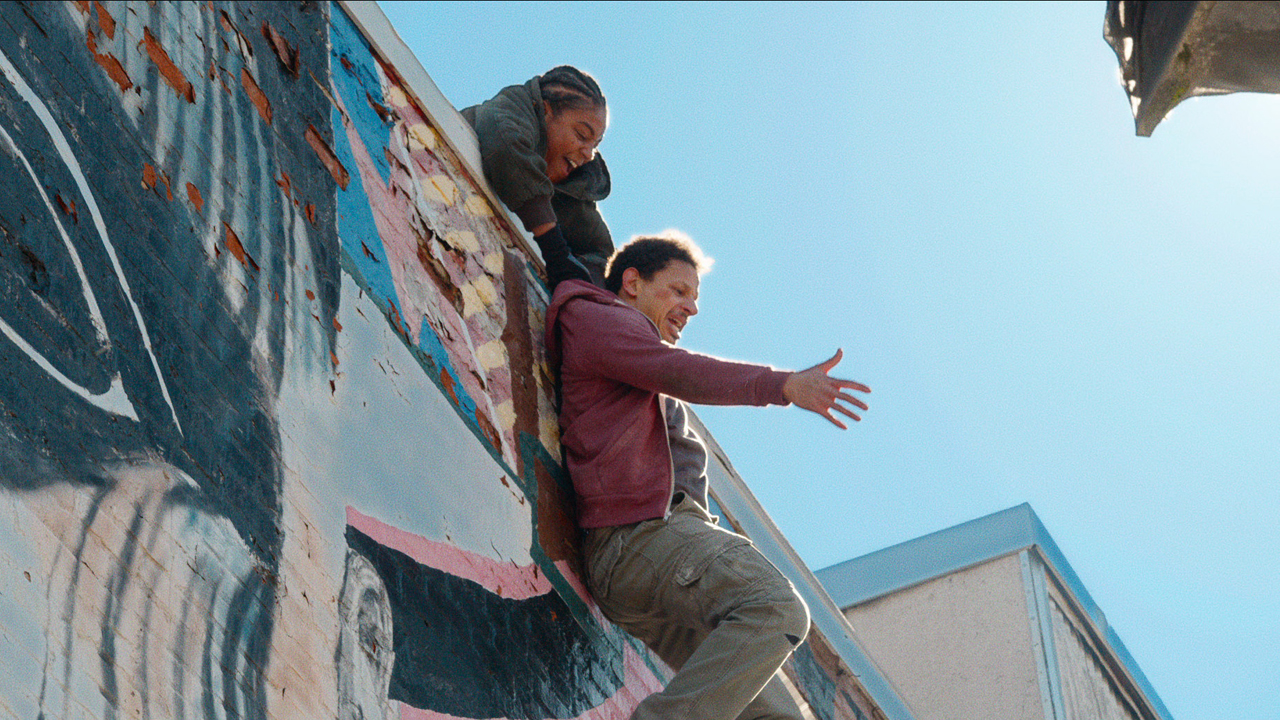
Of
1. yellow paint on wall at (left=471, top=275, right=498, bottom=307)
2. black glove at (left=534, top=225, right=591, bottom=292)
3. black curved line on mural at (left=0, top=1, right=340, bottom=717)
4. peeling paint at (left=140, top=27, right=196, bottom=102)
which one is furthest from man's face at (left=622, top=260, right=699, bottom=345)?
peeling paint at (left=140, top=27, right=196, bottom=102)

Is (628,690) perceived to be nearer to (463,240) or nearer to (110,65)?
(463,240)

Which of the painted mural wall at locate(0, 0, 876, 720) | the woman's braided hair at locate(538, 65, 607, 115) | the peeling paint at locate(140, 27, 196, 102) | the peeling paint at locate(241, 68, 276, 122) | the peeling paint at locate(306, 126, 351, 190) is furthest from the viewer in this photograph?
the woman's braided hair at locate(538, 65, 607, 115)

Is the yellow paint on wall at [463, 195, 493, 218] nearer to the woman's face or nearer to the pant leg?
the woman's face

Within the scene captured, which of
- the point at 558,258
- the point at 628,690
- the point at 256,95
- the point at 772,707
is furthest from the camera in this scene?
the point at 558,258

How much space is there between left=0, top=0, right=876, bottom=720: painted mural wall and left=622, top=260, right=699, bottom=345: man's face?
49 cm

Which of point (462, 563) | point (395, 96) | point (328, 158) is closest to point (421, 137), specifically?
point (395, 96)

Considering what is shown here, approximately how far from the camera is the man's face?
545cm

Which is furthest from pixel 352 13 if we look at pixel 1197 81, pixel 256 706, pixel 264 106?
pixel 1197 81

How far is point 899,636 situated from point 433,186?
19.7 ft

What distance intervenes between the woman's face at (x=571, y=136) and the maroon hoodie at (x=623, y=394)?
2.47ft

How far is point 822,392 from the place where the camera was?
4348 millimetres

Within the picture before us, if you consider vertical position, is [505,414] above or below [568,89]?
below

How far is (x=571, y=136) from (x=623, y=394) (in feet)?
4.08

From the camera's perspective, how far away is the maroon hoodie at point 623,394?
455cm
